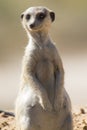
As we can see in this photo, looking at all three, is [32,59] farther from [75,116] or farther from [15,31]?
[15,31]

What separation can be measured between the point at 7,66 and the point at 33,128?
8393 millimetres

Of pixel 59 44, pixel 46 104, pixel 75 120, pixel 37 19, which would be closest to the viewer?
pixel 37 19

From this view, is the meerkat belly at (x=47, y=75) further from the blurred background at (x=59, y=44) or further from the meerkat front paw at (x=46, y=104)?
the blurred background at (x=59, y=44)

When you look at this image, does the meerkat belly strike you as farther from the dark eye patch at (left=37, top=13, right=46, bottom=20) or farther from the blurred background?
the blurred background

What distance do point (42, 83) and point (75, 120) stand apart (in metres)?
1.36

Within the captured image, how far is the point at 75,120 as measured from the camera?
10.3 meters

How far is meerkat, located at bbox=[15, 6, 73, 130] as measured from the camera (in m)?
9.00

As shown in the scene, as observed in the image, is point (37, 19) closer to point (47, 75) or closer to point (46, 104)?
point (47, 75)

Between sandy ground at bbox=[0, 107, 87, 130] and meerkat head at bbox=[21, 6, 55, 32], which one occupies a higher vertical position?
meerkat head at bbox=[21, 6, 55, 32]

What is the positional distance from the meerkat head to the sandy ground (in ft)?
5.28

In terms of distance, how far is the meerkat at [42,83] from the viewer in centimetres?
900

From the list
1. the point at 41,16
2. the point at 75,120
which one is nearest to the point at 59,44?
the point at 75,120

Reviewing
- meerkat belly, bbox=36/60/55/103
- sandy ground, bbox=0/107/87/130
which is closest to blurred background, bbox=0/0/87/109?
sandy ground, bbox=0/107/87/130

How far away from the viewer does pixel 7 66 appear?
17.5 m
